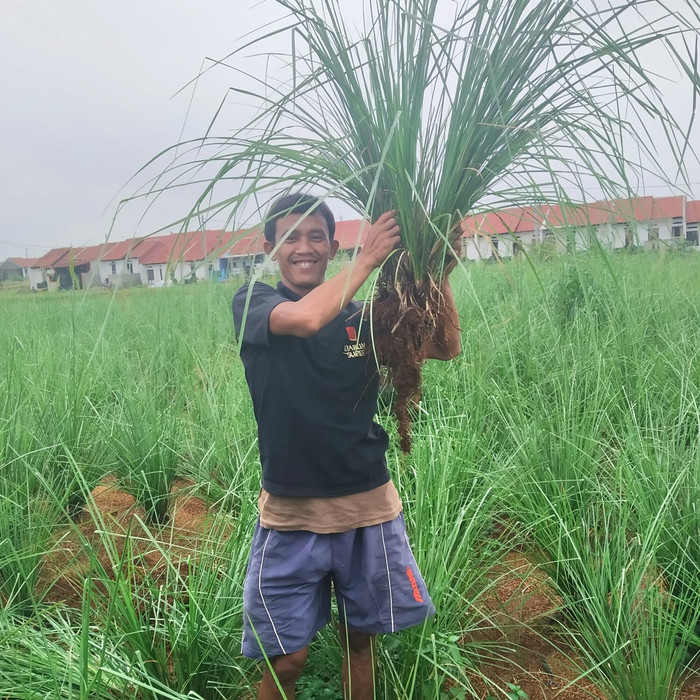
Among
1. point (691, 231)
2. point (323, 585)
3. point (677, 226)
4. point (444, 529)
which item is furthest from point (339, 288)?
point (691, 231)

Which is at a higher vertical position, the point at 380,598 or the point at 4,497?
the point at 4,497

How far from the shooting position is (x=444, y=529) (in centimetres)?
162

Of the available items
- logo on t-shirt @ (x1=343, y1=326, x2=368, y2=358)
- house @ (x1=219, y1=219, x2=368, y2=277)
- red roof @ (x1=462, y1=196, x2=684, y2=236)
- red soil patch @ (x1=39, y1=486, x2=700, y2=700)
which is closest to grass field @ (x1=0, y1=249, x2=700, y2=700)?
red soil patch @ (x1=39, y1=486, x2=700, y2=700)

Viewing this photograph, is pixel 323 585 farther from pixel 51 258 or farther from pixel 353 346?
pixel 51 258

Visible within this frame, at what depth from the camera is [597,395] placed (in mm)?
2240

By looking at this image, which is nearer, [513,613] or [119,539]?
[513,613]

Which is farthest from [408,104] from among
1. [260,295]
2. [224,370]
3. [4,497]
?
[224,370]

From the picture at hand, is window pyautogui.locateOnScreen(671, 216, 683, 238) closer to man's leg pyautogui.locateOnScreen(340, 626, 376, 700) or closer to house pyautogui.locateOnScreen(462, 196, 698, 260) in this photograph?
house pyautogui.locateOnScreen(462, 196, 698, 260)

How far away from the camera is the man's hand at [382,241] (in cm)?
106

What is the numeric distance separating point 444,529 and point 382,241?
94 centimetres

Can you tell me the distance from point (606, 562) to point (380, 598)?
0.65 meters

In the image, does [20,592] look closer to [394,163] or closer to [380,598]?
[380,598]

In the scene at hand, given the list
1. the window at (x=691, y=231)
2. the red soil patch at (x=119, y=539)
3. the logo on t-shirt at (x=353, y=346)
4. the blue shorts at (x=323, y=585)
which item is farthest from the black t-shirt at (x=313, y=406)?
the window at (x=691, y=231)

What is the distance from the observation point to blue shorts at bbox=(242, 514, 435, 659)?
125 cm
